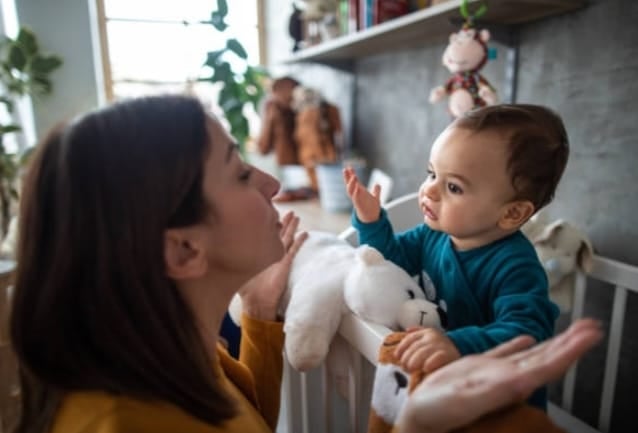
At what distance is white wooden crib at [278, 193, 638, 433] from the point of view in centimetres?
69

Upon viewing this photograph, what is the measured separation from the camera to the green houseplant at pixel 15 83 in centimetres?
191

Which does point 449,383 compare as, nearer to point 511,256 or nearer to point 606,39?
point 511,256

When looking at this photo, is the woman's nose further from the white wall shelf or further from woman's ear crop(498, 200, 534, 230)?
the white wall shelf

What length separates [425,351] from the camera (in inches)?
19.4

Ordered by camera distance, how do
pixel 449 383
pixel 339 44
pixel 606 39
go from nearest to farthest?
pixel 449 383 → pixel 606 39 → pixel 339 44

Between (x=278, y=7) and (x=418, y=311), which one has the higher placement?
(x=278, y=7)

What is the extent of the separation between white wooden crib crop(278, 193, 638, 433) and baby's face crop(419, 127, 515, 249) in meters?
0.19

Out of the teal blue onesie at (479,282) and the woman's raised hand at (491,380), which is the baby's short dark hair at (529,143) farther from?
the woman's raised hand at (491,380)

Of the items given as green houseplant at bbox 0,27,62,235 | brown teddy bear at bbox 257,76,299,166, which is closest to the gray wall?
brown teddy bear at bbox 257,76,299,166

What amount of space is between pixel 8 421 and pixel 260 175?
2.66 ft

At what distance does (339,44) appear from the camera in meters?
1.43

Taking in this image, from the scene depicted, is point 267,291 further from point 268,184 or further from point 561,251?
point 561,251

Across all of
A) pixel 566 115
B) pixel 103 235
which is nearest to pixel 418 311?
pixel 103 235

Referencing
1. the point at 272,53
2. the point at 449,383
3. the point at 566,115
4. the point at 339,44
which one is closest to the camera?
the point at 449,383
